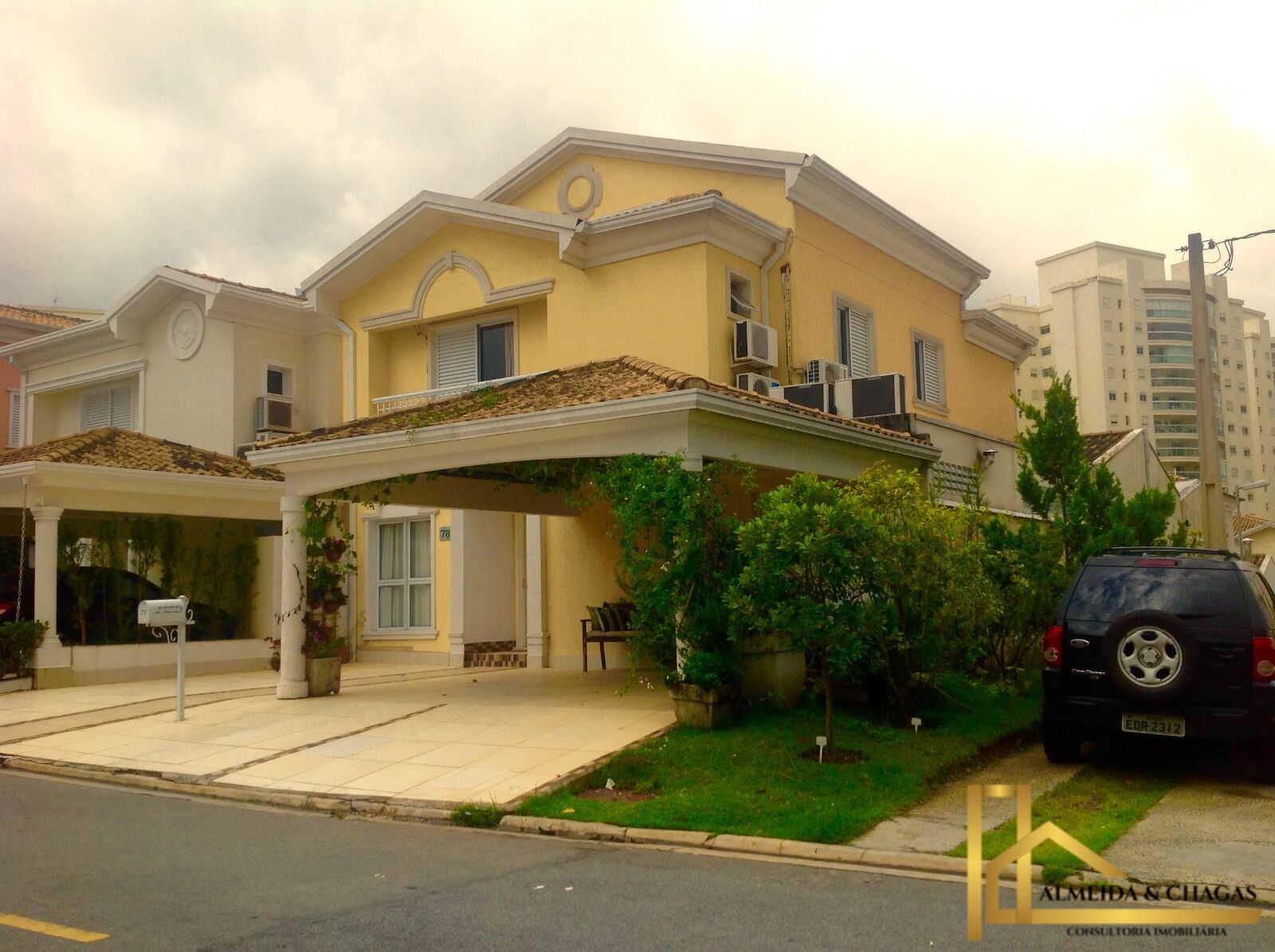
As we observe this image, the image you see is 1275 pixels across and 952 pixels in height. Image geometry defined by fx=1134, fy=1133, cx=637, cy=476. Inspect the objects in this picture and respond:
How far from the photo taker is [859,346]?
59.5 feet

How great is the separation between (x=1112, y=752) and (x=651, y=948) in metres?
6.23

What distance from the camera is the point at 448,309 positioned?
59.9 ft

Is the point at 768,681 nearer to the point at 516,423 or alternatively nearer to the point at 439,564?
the point at 516,423

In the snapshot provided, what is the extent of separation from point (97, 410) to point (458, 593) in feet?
35.2

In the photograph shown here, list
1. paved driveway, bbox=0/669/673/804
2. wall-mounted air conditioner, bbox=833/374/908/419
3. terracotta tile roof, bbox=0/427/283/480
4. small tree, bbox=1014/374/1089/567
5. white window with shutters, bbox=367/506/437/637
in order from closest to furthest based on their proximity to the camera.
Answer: paved driveway, bbox=0/669/673/804 → small tree, bbox=1014/374/1089/567 → wall-mounted air conditioner, bbox=833/374/908/419 → terracotta tile roof, bbox=0/427/283/480 → white window with shutters, bbox=367/506/437/637

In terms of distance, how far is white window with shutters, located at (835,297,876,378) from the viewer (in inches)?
696

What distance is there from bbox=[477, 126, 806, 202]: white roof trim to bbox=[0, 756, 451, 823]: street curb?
10.8 meters

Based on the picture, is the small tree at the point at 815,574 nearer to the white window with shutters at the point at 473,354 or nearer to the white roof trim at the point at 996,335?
the white window with shutters at the point at 473,354

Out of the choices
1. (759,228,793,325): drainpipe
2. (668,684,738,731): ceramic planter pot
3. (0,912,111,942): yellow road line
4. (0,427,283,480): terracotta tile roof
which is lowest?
(0,912,111,942): yellow road line

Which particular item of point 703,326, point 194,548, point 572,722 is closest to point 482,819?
point 572,722

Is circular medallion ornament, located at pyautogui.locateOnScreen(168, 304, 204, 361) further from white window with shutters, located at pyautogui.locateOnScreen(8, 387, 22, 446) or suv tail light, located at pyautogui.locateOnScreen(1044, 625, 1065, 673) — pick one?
suv tail light, located at pyautogui.locateOnScreen(1044, 625, 1065, 673)

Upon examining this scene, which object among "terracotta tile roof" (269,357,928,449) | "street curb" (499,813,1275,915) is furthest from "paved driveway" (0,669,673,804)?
"terracotta tile roof" (269,357,928,449)

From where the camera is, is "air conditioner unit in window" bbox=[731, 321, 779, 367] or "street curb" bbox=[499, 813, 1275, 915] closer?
"street curb" bbox=[499, 813, 1275, 915]

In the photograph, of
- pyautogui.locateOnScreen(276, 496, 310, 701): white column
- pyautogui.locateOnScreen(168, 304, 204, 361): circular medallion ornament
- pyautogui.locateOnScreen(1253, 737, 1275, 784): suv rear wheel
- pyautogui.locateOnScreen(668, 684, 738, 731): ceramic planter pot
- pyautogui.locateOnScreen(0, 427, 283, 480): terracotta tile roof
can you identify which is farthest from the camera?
pyautogui.locateOnScreen(168, 304, 204, 361): circular medallion ornament
